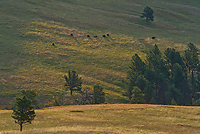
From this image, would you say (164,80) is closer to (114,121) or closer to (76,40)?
(114,121)

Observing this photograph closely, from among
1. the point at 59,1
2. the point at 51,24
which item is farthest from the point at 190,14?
the point at 51,24

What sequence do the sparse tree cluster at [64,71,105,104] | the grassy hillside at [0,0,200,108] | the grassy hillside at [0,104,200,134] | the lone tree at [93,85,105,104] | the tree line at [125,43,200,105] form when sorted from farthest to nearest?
the grassy hillside at [0,0,200,108]
the tree line at [125,43,200,105]
the sparse tree cluster at [64,71,105,104]
the lone tree at [93,85,105,104]
the grassy hillside at [0,104,200,134]

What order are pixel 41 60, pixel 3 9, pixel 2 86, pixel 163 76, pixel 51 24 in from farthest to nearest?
1. pixel 3 9
2. pixel 51 24
3. pixel 41 60
4. pixel 163 76
5. pixel 2 86

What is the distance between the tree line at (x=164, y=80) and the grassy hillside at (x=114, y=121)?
1251cm

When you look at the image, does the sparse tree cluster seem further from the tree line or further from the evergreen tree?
the evergreen tree

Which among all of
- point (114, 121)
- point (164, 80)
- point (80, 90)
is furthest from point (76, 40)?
point (114, 121)

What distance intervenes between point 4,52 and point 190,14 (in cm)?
11288

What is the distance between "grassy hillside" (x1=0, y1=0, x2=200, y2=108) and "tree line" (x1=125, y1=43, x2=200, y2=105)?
17.3 feet

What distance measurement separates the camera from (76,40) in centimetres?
9088

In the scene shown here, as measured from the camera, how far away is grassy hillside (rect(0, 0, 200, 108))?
204 ft

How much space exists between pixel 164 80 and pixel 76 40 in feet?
133

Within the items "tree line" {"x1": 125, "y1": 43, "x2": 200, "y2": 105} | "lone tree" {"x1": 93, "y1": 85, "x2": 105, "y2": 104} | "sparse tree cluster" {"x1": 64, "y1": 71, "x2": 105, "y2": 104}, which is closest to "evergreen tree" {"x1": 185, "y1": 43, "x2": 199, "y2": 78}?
"tree line" {"x1": 125, "y1": 43, "x2": 200, "y2": 105}

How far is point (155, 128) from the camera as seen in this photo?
32.7m

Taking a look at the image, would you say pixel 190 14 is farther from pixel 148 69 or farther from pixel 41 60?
pixel 41 60
